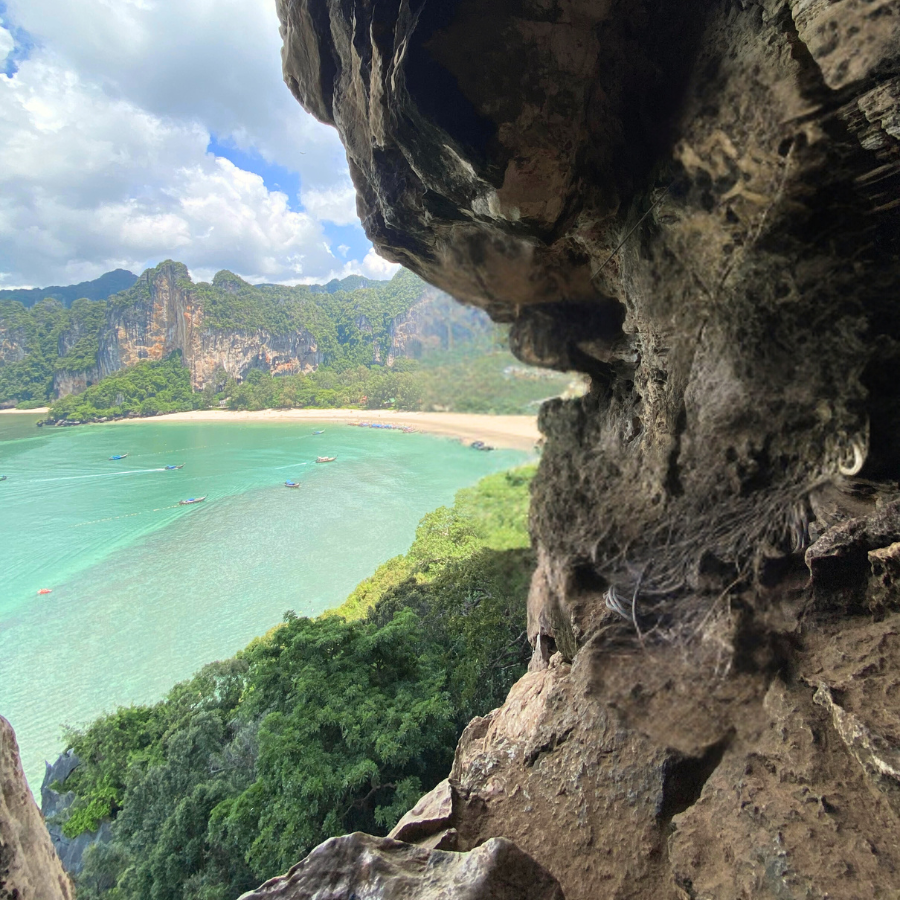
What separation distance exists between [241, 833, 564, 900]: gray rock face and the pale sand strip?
3.78m

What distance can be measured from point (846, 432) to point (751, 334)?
841mm

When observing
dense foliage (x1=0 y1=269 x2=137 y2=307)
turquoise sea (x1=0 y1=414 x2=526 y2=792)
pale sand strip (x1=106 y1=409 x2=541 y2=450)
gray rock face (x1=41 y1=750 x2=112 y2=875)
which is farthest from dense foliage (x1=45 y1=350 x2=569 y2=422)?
dense foliage (x1=0 y1=269 x2=137 y2=307)

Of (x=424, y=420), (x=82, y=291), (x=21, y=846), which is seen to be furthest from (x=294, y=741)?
(x=82, y=291)

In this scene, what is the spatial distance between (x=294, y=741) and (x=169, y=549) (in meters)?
19.9

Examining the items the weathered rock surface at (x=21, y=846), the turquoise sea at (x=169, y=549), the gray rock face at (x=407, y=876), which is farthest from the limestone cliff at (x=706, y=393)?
the turquoise sea at (x=169, y=549)

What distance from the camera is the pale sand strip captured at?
6.64m

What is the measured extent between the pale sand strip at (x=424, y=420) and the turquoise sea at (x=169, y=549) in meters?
0.49

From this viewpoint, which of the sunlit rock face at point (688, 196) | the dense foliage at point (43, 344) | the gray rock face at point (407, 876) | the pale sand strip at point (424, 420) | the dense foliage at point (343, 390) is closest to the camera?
the gray rock face at point (407, 876)

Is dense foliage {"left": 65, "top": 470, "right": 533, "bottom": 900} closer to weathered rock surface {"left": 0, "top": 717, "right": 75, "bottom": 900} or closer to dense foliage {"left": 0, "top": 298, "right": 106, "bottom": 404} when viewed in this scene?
weathered rock surface {"left": 0, "top": 717, "right": 75, "bottom": 900}

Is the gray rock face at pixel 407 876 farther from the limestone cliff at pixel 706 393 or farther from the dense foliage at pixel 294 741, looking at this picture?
the dense foliage at pixel 294 741

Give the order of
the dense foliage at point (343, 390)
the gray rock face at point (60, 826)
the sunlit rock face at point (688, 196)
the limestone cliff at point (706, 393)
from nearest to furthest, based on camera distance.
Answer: the limestone cliff at point (706, 393)
the sunlit rock face at point (688, 196)
the dense foliage at point (343, 390)
the gray rock face at point (60, 826)

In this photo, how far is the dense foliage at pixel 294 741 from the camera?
239 inches

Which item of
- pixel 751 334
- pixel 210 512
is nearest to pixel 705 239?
pixel 751 334

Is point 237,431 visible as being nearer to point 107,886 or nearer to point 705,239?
point 107,886
